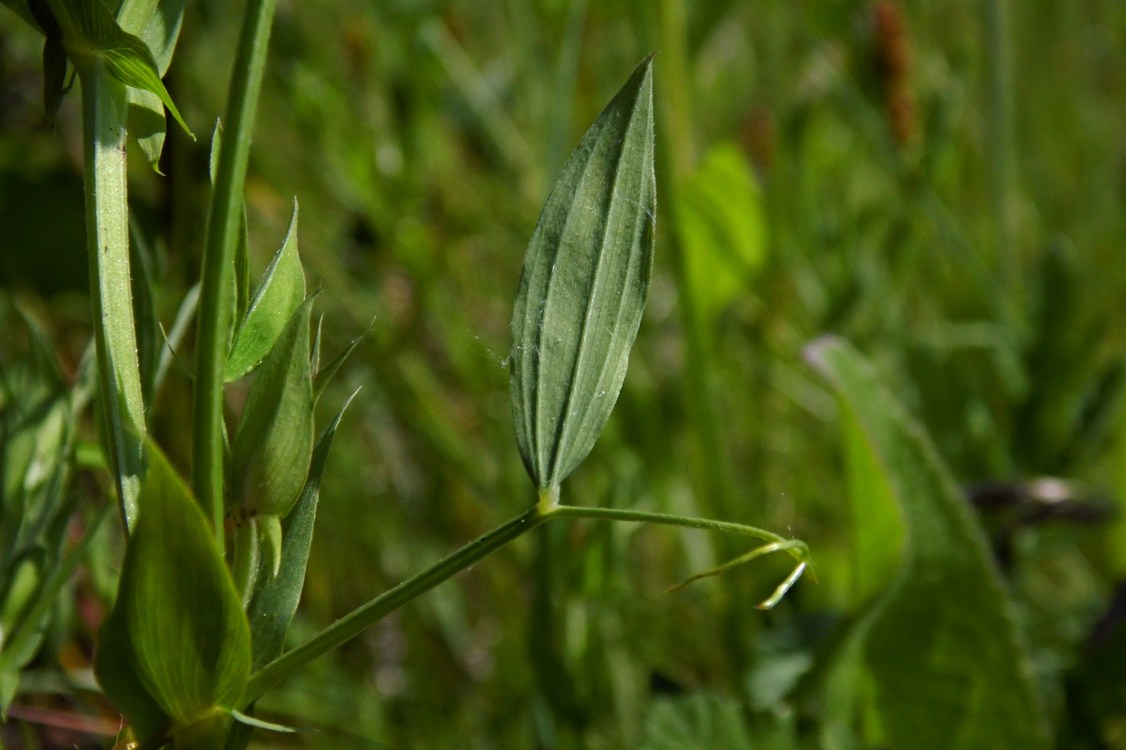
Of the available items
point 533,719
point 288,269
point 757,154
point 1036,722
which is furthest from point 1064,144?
point 288,269

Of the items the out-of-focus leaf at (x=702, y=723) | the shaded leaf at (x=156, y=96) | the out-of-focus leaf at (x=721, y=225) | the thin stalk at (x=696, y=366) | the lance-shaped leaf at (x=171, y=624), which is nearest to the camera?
the lance-shaped leaf at (x=171, y=624)

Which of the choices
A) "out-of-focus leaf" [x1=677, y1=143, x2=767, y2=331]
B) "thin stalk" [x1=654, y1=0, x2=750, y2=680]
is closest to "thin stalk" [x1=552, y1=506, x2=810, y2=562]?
"thin stalk" [x1=654, y1=0, x2=750, y2=680]

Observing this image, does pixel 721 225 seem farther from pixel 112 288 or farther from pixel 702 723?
pixel 112 288

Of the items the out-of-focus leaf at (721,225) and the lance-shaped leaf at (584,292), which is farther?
the out-of-focus leaf at (721,225)

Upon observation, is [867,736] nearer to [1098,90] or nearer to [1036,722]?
[1036,722]

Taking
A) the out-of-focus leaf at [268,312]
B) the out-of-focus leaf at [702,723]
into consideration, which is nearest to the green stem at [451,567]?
the out-of-focus leaf at [268,312]

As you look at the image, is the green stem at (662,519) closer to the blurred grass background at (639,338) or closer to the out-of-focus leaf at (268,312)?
the out-of-focus leaf at (268,312)

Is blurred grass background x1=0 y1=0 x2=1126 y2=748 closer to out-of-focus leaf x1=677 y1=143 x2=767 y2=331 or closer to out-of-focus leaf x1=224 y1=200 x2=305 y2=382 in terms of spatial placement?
out-of-focus leaf x1=677 y1=143 x2=767 y2=331
